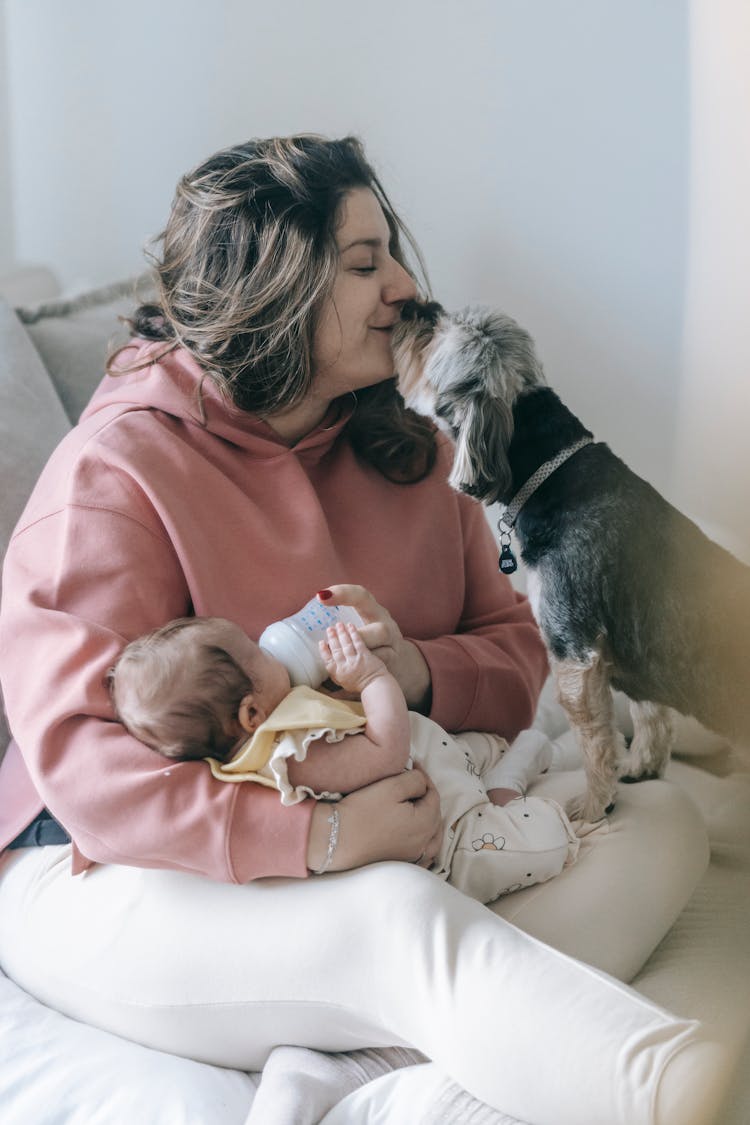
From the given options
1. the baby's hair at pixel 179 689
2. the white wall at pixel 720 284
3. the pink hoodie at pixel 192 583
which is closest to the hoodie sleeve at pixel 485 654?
the pink hoodie at pixel 192 583

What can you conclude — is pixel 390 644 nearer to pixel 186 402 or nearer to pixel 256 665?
pixel 256 665

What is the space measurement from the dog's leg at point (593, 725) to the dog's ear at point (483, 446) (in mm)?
253

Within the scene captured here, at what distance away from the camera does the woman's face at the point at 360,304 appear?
4.32 feet

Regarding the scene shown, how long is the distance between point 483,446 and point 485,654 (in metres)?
0.33

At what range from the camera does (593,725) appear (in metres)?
1.34

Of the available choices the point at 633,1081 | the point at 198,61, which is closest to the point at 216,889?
the point at 633,1081

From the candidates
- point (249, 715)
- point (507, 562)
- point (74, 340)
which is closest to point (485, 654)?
point (507, 562)

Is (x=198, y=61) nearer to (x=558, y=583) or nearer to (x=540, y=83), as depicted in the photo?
(x=540, y=83)

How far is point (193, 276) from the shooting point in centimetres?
133

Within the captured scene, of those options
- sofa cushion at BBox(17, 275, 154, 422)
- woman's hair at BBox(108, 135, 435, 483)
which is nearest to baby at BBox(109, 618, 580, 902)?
woman's hair at BBox(108, 135, 435, 483)

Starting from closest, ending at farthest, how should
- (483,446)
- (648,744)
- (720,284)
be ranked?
(720,284) → (483,446) → (648,744)

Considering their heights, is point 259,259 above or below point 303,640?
above

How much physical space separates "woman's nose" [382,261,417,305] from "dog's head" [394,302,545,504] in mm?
14

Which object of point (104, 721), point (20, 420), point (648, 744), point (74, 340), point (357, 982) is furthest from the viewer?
point (74, 340)
